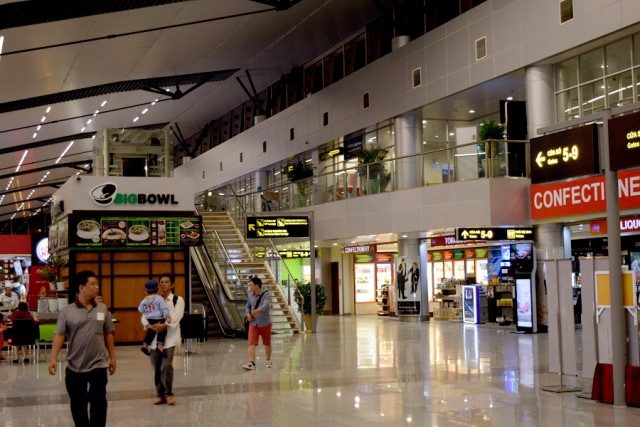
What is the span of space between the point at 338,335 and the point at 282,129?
1861 cm

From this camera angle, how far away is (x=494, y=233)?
23.6 metres

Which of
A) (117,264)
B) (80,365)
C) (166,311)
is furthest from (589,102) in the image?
(80,365)

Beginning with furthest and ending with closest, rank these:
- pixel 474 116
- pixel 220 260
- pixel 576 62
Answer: pixel 474 116 < pixel 220 260 < pixel 576 62

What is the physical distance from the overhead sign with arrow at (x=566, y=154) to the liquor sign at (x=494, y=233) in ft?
40.7

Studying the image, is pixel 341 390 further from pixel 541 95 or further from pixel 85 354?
pixel 541 95

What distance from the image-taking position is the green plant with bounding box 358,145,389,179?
1083 inches

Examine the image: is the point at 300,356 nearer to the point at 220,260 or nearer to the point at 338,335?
the point at 338,335

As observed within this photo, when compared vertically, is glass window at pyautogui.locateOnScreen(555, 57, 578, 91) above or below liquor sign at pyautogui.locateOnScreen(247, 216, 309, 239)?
above

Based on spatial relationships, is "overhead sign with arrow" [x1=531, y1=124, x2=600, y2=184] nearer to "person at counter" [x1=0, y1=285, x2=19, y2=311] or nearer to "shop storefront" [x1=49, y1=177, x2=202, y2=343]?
"shop storefront" [x1=49, y1=177, x2=202, y2=343]

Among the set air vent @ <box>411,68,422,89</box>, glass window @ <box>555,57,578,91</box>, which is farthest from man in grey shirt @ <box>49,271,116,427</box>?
air vent @ <box>411,68,422,89</box>

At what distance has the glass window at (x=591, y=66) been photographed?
21.9 metres

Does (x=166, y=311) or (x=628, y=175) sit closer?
(x=166, y=311)

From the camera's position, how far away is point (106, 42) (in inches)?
1035

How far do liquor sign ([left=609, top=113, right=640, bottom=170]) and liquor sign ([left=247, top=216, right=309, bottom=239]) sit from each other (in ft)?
53.9
